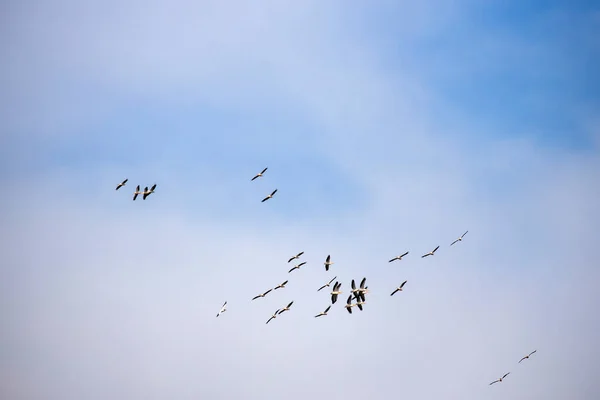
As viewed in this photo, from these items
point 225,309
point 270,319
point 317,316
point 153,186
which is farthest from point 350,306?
point 153,186

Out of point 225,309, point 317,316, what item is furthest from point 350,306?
point 225,309

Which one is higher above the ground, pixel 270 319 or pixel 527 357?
pixel 270 319

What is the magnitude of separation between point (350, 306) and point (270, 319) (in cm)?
1440

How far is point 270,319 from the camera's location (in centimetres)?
11238

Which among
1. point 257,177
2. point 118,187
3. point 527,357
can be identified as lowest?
point 527,357

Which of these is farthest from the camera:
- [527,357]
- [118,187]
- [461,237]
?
[527,357]

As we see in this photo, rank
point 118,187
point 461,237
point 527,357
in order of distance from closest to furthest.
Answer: point 118,187, point 461,237, point 527,357

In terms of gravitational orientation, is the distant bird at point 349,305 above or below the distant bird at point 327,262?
below

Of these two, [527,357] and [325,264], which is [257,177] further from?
[527,357]

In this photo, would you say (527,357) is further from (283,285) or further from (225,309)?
(225,309)

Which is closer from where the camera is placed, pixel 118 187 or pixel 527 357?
pixel 118 187

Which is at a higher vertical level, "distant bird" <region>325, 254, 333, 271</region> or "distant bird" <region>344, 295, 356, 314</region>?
"distant bird" <region>325, 254, 333, 271</region>

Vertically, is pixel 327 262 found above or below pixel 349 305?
above

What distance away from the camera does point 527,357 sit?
410 feet
